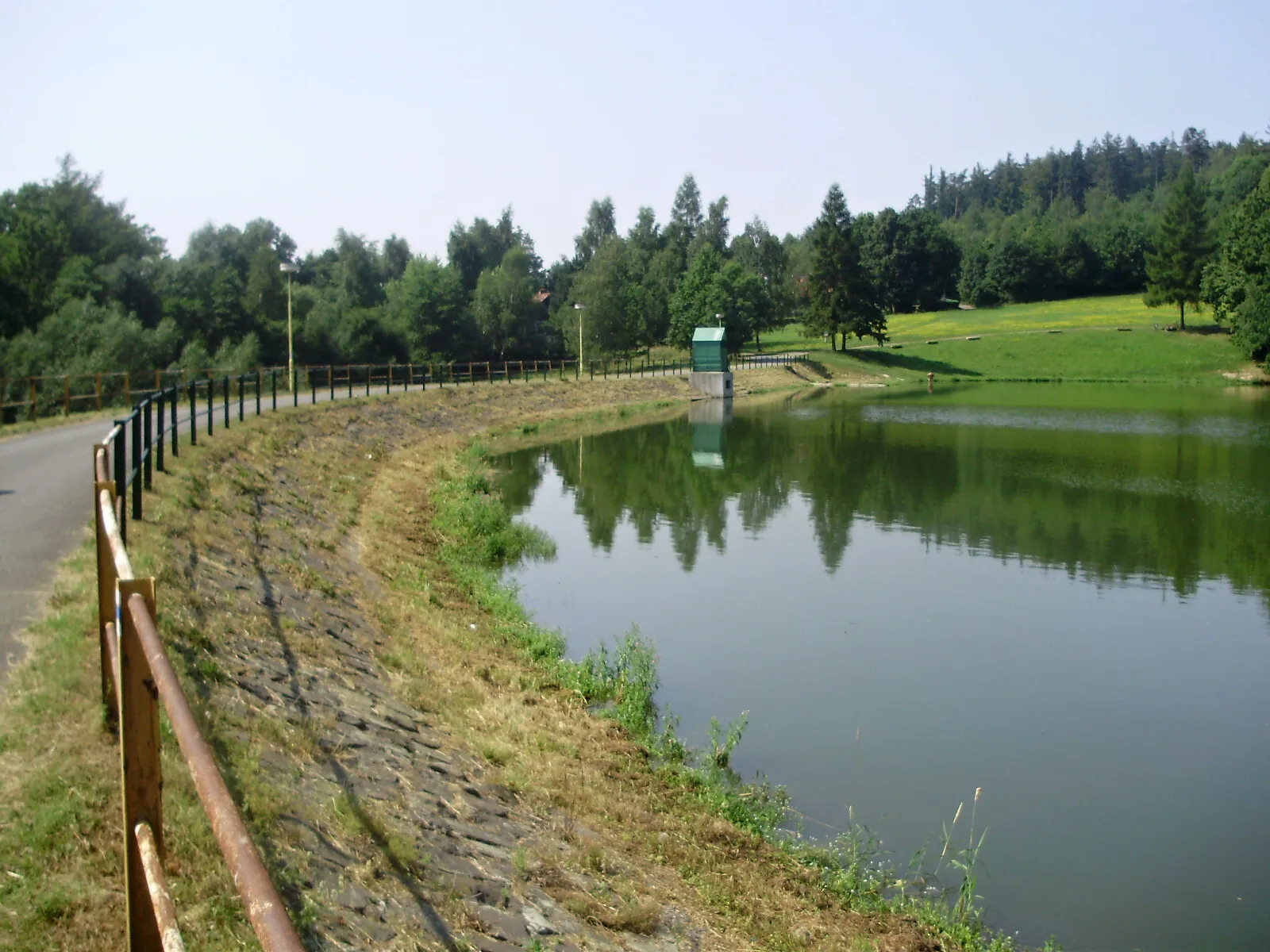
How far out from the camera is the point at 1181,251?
284 feet

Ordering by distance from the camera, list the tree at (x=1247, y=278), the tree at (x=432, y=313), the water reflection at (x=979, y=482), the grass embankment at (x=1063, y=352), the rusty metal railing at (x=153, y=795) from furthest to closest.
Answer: the tree at (x=432, y=313)
the grass embankment at (x=1063, y=352)
the tree at (x=1247, y=278)
the water reflection at (x=979, y=482)
the rusty metal railing at (x=153, y=795)

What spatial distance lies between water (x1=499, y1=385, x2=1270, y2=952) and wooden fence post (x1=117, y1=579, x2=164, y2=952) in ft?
23.5

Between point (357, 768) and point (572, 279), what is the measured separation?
103 m

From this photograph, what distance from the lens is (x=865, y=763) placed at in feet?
37.4

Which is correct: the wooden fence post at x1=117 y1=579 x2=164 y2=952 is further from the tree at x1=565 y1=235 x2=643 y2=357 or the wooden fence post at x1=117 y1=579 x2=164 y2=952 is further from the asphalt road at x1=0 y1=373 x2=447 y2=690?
the tree at x1=565 y1=235 x2=643 y2=357

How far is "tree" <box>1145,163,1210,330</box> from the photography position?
85625mm

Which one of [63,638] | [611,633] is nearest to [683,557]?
[611,633]

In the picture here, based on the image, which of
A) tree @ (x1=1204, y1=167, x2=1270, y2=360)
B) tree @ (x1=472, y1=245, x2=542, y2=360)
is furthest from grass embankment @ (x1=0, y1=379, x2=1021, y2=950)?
tree @ (x1=472, y1=245, x2=542, y2=360)

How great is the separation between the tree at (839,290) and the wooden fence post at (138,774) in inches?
3350

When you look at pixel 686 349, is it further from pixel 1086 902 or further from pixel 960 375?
pixel 1086 902

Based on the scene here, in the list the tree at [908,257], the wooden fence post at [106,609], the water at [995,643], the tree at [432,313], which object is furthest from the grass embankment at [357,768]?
the tree at [908,257]

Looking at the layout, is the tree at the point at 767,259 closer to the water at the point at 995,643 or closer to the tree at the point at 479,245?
the tree at the point at 479,245

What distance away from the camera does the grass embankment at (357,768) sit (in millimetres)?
5527

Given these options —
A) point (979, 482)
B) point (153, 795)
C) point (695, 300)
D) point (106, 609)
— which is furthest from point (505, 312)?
point (153, 795)
